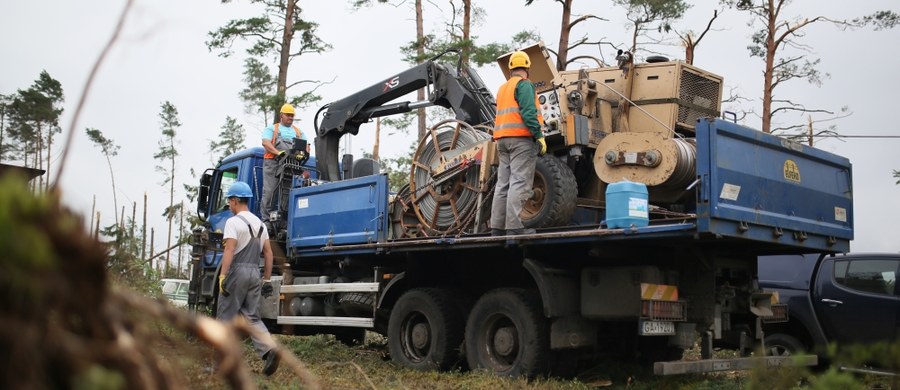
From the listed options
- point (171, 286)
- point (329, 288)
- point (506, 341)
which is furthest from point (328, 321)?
point (171, 286)

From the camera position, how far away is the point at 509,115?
820 centimetres

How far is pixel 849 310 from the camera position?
936 centimetres

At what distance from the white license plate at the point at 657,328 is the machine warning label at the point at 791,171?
1637 mm

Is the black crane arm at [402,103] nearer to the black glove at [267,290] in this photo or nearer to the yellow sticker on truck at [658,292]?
the black glove at [267,290]

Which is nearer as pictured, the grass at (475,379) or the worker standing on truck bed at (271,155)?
the grass at (475,379)

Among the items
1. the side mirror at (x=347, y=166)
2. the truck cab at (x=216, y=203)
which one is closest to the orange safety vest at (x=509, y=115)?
the side mirror at (x=347, y=166)

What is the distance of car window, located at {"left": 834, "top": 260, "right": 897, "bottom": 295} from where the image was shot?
30.3 feet

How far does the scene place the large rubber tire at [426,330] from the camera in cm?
875

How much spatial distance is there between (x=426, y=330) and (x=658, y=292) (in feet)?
9.17

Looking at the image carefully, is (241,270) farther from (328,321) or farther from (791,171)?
(791,171)

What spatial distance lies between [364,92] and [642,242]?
5.54 metres

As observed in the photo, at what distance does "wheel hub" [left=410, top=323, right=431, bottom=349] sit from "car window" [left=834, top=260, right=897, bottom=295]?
4.49 metres

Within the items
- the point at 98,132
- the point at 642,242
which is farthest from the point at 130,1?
the point at 98,132

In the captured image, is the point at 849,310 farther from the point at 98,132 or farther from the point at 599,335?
the point at 98,132
